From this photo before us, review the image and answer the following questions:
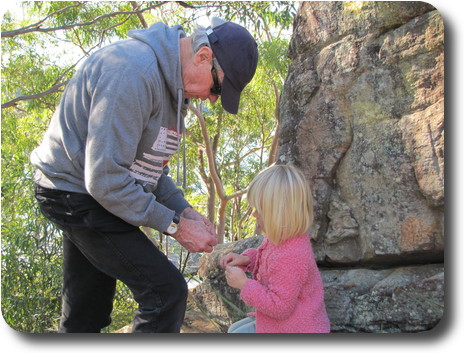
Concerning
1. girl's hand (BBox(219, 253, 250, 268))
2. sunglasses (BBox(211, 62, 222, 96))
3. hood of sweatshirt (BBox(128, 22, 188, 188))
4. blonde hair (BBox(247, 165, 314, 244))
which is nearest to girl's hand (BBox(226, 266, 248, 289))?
girl's hand (BBox(219, 253, 250, 268))

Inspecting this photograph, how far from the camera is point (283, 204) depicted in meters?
2.35

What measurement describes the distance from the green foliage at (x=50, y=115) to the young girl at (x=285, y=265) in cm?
269

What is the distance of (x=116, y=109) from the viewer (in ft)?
6.62

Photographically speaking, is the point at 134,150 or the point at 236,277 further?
the point at 236,277

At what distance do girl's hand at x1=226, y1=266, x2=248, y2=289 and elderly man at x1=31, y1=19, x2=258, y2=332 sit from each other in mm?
217

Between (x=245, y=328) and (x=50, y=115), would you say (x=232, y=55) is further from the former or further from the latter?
(x=50, y=115)

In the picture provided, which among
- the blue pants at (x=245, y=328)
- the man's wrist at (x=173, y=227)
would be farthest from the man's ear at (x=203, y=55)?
the blue pants at (x=245, y=328)

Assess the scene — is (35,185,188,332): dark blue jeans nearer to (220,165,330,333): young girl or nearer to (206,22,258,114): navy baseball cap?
(220,165,330,333): young girl

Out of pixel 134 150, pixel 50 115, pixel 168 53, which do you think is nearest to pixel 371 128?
pixel 168 53

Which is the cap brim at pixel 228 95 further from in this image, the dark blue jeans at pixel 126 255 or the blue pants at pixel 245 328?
the blue pants at pixel 245 328

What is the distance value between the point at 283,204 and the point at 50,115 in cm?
767

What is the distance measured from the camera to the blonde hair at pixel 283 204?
235cm

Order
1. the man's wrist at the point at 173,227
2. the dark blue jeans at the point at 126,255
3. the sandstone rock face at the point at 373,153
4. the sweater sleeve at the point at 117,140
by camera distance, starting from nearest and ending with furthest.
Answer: the sweater sleeve at the point at 117,140, the dark blue jeans at the point at 126,255, the man's wrist at the point at 173,227, the sandstone rock face at the point at 373,153

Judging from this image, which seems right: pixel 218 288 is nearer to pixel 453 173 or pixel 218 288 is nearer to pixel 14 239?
pixel 453 173
